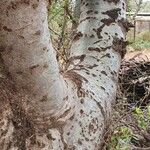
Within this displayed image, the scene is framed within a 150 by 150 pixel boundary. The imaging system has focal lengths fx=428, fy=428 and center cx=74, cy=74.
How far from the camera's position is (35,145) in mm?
1494

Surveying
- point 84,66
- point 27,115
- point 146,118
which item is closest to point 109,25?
point 84,66

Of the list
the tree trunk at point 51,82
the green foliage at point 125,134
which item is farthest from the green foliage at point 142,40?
the tree trunk at point 51,82

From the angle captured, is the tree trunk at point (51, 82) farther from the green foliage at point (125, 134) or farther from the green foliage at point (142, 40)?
the green foliage at point (142, 40)

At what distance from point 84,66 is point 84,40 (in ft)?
0.55

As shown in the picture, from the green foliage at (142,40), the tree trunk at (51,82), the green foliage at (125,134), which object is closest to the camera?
the tree trunk at (51,82)

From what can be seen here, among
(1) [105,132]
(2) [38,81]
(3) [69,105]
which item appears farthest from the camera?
(1) [105,132]

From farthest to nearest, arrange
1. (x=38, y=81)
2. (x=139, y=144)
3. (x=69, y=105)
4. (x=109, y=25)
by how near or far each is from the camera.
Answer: (x=139, y=144) < (x=109, y=25) < (x=69, y=105) < (x=38, y=81)

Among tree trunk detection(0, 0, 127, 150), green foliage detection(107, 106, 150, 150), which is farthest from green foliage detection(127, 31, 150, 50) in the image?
tree trunk detection(0, 0, 127, 150)

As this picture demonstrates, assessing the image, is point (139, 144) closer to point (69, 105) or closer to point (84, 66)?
point (84, 66)

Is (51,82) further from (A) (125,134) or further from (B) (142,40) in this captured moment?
(B) (142,40)

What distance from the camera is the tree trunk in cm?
133

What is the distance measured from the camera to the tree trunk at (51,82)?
1.33 m

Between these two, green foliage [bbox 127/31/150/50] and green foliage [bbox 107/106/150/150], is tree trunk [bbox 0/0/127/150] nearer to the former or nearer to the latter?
green foliage [bbox 107/106/150/150]

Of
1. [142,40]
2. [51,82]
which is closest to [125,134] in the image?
[51,82]
